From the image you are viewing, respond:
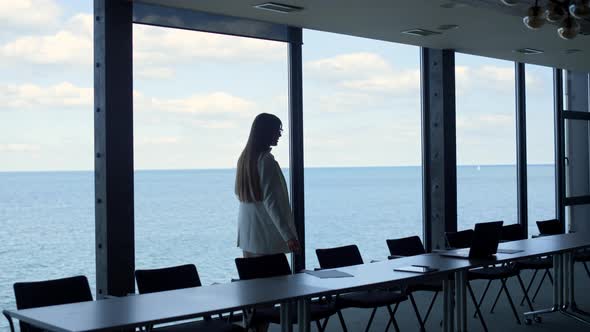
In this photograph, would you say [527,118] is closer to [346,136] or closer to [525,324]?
[525,324]

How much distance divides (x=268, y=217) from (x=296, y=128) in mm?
2479

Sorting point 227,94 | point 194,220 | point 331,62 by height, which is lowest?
point 194,220

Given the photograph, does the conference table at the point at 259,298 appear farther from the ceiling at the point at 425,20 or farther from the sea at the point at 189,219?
the sea at the point at 189,219

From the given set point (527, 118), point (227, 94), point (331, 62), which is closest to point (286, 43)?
point (527, 118)

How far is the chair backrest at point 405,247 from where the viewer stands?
20.3 ft

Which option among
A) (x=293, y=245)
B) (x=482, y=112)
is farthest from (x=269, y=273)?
(x=482, y=112)

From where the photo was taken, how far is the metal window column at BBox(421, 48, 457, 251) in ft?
29.1

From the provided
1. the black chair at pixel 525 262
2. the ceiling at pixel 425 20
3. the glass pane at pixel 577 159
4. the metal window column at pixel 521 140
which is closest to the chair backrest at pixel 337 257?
the black chair at pixel 525 262

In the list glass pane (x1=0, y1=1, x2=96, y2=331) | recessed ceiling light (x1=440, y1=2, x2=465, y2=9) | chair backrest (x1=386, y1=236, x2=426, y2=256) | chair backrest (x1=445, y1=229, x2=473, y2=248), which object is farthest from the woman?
glass pane (x1=0, y1=1, x2=96, y2=331)

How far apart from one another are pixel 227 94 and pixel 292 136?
77.5ft

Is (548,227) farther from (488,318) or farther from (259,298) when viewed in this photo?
(259,298)

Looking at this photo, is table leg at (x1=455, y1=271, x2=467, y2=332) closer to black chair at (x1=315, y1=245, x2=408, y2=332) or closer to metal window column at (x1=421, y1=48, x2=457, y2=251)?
black chair at (x1=315, y1=245, x2=408, y2=332)

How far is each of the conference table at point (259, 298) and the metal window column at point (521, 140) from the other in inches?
172

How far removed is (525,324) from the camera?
6.41m
